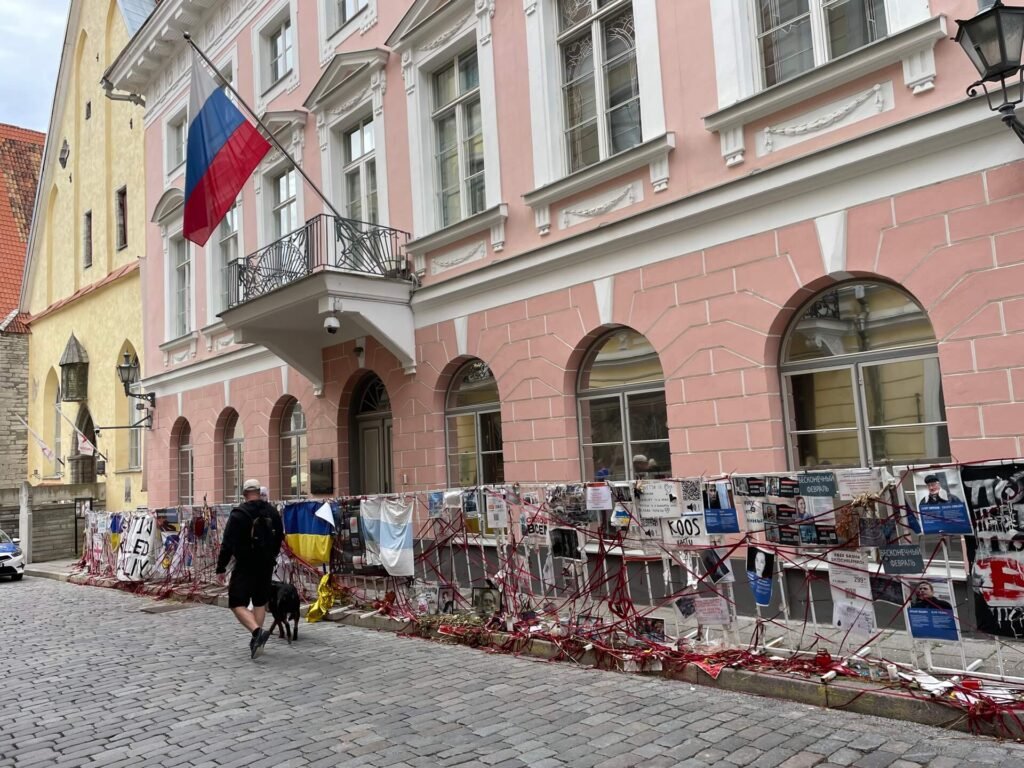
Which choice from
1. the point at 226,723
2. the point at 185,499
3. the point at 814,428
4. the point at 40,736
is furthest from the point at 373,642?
the point at 185,499

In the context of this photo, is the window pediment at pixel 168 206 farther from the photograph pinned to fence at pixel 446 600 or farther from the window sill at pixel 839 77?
the window sill at pixel 839 77

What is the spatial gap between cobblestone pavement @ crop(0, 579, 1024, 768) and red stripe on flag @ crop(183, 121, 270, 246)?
6.79 meters

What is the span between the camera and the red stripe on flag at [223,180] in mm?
12031

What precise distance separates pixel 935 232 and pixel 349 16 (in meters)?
11.0

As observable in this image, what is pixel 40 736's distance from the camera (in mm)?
5781

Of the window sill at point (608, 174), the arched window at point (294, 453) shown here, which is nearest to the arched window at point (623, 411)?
the window sill at point (608, 174)

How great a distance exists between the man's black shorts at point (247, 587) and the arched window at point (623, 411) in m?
3.96

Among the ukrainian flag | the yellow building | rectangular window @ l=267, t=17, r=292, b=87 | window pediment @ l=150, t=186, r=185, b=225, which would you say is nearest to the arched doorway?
the ukrainian flag

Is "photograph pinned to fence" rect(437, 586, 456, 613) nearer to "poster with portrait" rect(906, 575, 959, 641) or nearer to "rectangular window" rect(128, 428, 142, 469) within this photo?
"poster with portrait" rect(906, 575, 959, 641)

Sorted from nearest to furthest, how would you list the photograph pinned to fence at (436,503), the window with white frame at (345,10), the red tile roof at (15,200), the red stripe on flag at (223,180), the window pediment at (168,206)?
the photograph pinned to fence at (436,503), the red stripe on flag at (223,180), the window with white frame at (345,10), the window pediment at (168,206), the red tile roof at (15,200)

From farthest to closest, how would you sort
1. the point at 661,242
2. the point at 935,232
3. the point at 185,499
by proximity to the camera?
the point at 185,499 < the point at 661,242 < the point at 935,232

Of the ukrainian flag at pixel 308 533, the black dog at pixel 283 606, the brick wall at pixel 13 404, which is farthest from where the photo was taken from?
the brick wall at pixel 13 404

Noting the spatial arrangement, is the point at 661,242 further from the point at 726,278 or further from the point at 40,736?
the point at 40,736

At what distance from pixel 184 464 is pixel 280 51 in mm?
10011
